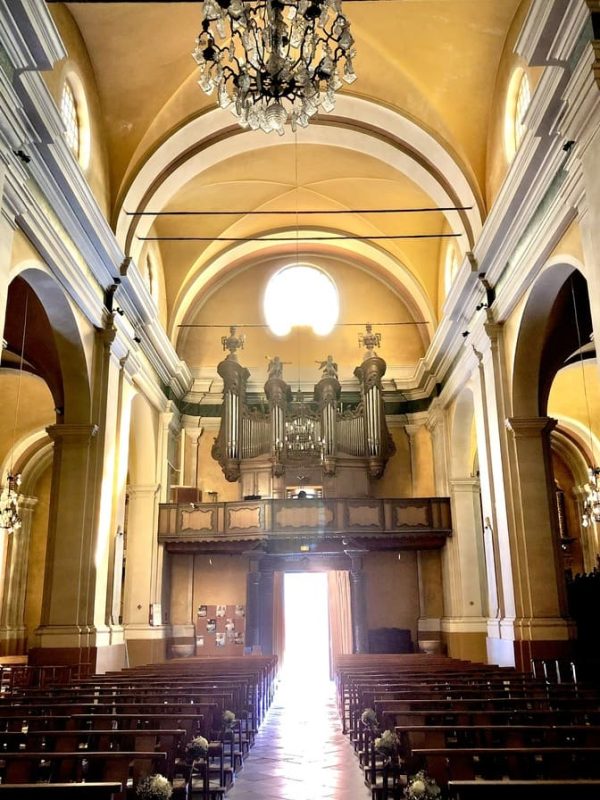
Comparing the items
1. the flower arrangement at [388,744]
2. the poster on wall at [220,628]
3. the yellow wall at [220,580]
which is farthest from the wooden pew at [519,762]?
the yellow wall at [220,580]

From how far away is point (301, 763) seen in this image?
805cm

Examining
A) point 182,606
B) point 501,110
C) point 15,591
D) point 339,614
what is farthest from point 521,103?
point 15,591

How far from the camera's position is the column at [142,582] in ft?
55.4

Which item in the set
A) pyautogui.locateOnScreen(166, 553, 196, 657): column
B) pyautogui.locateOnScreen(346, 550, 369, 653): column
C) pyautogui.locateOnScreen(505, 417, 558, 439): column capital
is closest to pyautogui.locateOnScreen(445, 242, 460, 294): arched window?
pyautogui.locateOnScreen(505, 417, 558, 439): column capital

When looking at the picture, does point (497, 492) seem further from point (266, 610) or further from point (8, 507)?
point (8, 507)

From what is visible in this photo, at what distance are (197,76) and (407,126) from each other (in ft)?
12.7

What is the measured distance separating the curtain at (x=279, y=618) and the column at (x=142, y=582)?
10.4ft

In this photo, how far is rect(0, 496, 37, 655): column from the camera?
803 inches

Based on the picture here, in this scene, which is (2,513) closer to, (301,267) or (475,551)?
(475,551)

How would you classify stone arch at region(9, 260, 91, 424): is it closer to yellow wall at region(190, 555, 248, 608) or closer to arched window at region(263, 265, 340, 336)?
yellow wall at region(190, 555, 248, 608)

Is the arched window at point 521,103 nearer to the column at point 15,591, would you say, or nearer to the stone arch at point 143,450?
the stone arch at point 143,450

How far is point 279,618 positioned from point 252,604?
2.49m

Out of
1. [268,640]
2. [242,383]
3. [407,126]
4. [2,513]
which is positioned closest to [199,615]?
[268,640]

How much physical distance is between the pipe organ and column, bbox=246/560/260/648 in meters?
2.45
